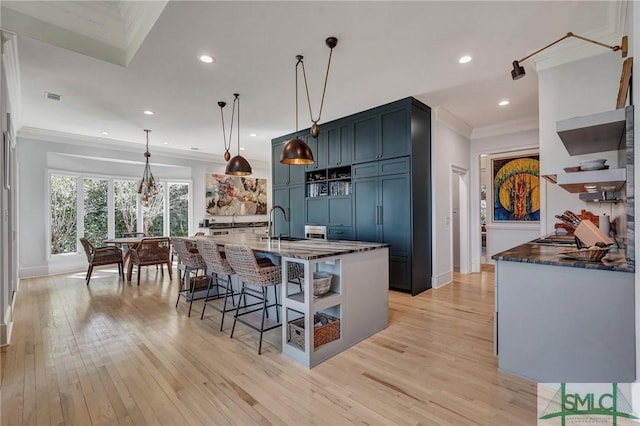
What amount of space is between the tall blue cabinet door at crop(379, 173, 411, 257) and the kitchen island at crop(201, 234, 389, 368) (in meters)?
1.39

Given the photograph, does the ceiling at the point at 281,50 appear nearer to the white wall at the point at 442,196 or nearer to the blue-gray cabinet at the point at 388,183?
the blue-gray cabinet at the point at 388,183

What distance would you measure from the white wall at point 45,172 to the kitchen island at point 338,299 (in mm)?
5669

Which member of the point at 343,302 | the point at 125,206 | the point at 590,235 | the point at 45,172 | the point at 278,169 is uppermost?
the point at 278,169

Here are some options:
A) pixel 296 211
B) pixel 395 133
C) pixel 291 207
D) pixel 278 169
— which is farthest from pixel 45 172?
pixel 395 133

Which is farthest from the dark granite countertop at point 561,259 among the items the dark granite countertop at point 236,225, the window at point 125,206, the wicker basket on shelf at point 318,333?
the window at point 125,206

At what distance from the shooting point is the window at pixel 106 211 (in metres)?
6.17

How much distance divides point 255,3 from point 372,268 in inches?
95.0

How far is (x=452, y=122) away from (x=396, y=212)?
6.58 ft

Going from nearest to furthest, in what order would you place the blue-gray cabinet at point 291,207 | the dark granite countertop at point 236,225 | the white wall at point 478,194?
the white wall at point 478,194, the blue-gray cabinet at point 291,207, the dark granite countertop at point 236,225

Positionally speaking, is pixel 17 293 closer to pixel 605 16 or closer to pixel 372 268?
pixel 372 268

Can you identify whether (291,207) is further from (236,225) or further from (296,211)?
(236,225)

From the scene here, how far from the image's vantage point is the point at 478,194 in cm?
562

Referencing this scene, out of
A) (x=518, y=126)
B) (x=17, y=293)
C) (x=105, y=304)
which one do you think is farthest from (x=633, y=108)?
(x=17, y=293)

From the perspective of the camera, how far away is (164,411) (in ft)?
5.87
